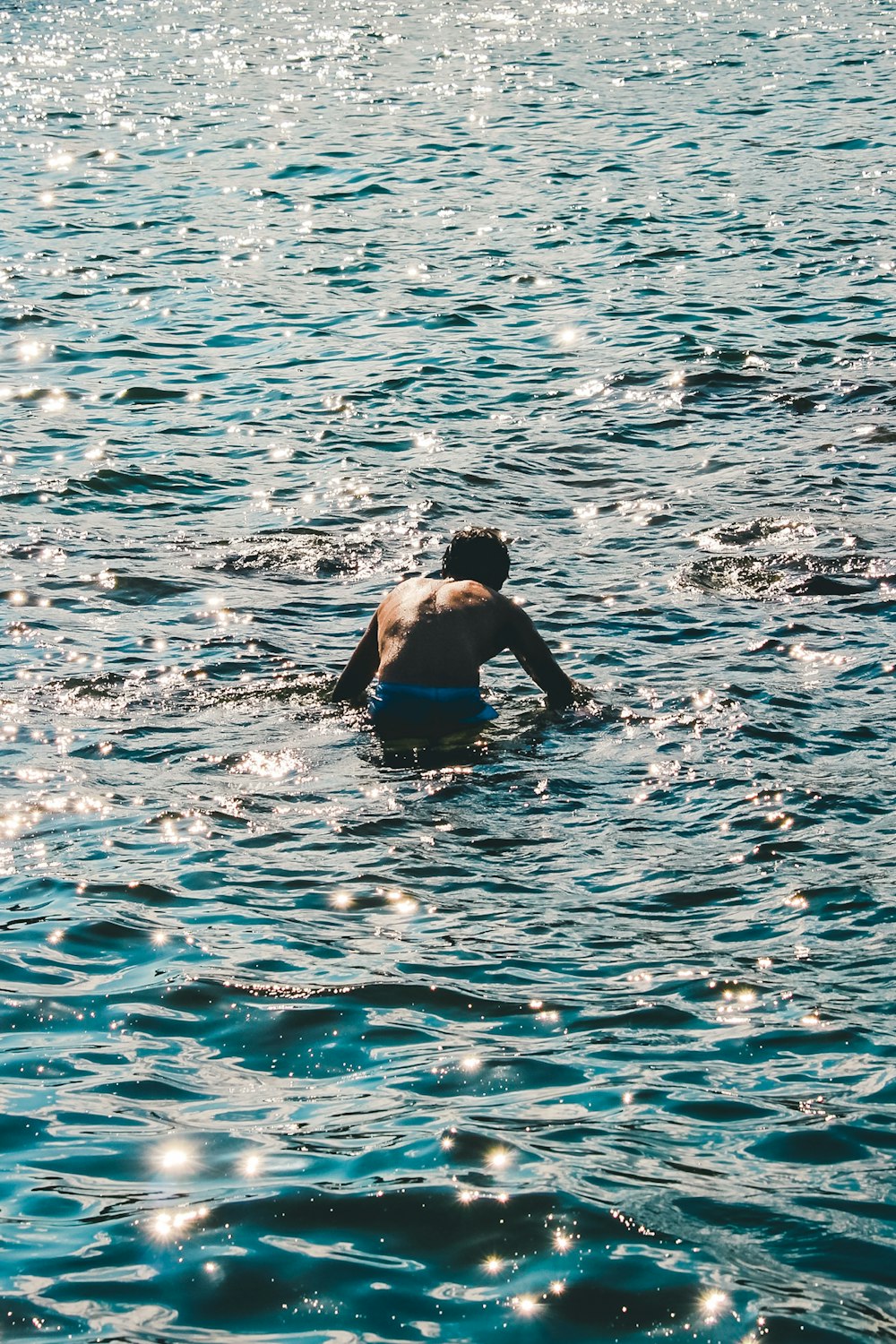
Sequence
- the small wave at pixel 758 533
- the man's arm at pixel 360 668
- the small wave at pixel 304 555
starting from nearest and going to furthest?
1. the man's arm at pixel 360 668
2. the small wave at pixel 758 533
3. the small wave at pixel 304 555

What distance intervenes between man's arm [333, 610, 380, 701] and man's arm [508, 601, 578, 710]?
2.84ft

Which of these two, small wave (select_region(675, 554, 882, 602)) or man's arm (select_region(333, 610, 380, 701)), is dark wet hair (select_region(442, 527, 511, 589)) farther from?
small wave (select_region(675, 554, 882, 602))

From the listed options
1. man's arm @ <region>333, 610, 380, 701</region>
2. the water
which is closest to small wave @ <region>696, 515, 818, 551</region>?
the water

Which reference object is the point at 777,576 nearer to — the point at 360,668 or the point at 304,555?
the point at 360,668

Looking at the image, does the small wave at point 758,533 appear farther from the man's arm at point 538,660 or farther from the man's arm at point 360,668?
the man's arm at point 360,668

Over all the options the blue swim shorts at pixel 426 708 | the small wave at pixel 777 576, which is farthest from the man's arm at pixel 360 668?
the small wave at pixel 777 576

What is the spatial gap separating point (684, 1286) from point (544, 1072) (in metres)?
1.40

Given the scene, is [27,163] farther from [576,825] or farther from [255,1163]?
[255,1163]

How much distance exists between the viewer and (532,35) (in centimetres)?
3756

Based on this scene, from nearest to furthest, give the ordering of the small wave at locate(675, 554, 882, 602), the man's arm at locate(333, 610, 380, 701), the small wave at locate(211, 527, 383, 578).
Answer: the man's arm at locate(333, 610, 380, 701)
the small wave at locate(675, 554, 882, 602)
the small wave at locate(211, 527, 383, 578)

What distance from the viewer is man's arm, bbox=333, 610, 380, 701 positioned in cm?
1017

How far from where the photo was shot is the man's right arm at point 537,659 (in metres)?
9.89

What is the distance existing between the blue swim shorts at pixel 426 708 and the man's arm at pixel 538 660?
1.20 ft

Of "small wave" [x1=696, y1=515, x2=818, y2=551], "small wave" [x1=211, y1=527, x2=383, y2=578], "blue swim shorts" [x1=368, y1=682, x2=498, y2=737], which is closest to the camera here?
"blue swim shorts" [x1=368, y1=682, x2=498, y2=737]
